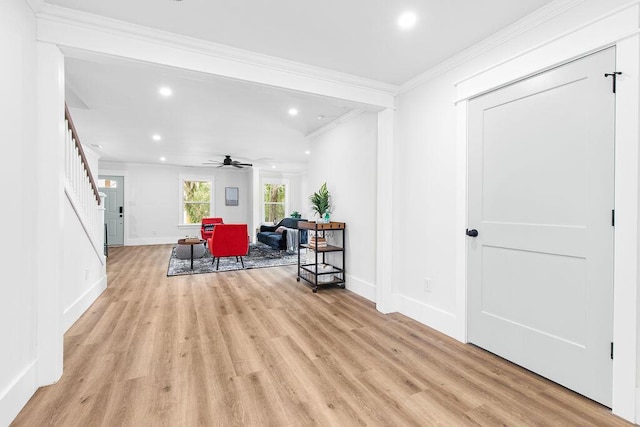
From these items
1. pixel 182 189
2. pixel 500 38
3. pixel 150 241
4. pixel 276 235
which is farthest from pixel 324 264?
pixel 150 241

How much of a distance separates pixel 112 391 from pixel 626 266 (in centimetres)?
310

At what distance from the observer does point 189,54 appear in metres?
2.34

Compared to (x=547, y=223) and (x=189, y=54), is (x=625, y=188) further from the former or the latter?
(x=189, y=54)

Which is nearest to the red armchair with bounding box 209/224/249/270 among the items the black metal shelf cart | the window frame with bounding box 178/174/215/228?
the black metal shelf cart

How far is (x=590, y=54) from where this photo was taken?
1.78 metres

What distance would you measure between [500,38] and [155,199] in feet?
31.2

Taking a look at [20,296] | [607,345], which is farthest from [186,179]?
[607,345]

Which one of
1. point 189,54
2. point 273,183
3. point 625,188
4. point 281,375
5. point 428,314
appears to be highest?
point 189,54

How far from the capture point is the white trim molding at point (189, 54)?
198 centimetres

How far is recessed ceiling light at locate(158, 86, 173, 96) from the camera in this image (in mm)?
3338

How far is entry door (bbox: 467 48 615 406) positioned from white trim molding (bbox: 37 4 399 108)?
1.29 m

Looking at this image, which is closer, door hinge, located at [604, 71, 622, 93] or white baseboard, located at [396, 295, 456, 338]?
door hinge, located at [604, 71, 622, 93]

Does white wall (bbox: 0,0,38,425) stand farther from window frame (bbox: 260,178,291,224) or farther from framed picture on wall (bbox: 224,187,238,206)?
window frame (bbox: 260,178,291,224)

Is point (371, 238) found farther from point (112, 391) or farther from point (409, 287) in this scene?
point (112, 391)
